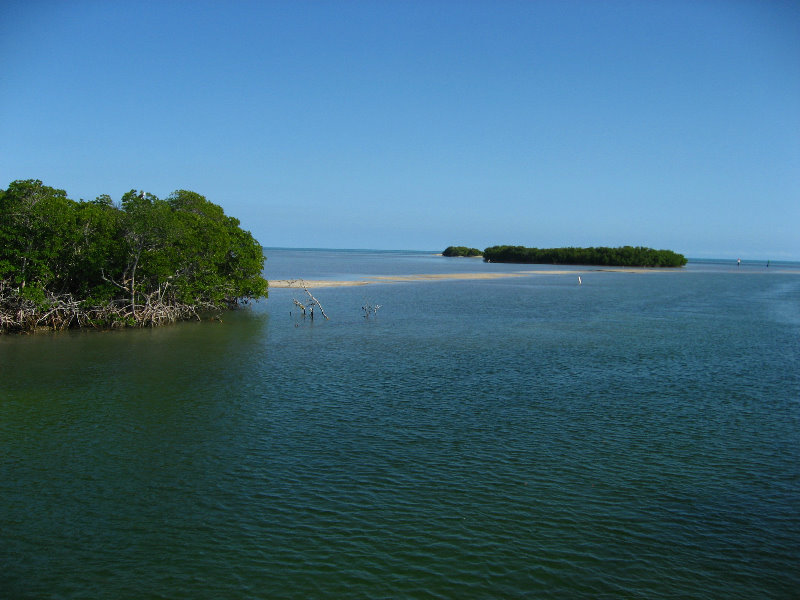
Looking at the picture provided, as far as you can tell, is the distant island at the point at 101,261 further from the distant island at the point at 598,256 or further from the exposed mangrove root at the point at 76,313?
the distant island at the point at 598,256

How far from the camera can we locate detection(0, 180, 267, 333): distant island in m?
31.6

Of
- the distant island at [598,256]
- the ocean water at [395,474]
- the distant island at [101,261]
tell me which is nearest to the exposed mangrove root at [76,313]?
the distant island at [101,261]

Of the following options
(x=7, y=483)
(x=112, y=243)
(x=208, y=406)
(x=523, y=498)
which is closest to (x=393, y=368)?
(x=208, y=406)

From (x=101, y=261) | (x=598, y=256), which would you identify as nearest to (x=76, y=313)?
(x=101, y=261)

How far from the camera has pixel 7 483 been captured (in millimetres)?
13289

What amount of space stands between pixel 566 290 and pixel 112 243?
2120 inches

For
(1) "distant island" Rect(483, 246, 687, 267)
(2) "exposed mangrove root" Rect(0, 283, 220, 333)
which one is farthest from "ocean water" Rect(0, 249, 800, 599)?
(1) "distant island" Rect(483, 246, 687, 267)

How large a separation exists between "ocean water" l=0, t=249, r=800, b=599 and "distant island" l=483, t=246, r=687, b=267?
135652 mm

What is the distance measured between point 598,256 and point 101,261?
143861 mm

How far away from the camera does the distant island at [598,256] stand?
157 metres

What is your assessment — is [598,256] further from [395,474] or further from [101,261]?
[395,474]

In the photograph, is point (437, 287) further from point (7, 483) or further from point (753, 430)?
point (7, 483)

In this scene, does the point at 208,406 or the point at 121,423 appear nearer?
the point at 121,423

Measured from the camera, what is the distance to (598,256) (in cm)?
15975
